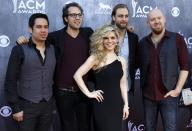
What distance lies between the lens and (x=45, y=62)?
3705 mm

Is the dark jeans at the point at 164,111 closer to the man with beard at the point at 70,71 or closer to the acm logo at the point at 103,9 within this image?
the man with beard at the point at 70,71

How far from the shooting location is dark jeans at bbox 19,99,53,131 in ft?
11.9

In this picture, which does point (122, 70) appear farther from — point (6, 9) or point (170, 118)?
point (6, 9)

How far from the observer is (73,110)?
3885 millimetres

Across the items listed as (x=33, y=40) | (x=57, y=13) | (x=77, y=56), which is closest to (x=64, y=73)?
(x=77, y=56)

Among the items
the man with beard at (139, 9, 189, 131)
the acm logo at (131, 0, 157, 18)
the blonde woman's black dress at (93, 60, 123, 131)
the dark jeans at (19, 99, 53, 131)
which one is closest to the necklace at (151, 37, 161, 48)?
the man with beard at (139, 9, 189, 131)

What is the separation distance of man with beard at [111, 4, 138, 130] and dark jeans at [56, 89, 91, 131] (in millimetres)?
678

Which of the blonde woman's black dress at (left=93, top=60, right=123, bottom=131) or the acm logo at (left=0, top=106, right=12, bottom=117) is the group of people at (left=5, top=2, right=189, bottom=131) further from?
the acm logo at (left=0, top=106, right=12, bottom=117)

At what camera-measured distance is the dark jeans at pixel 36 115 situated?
362 centimetres

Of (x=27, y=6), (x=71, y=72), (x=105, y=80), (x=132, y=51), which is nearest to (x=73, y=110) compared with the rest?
(x=71, y=72)

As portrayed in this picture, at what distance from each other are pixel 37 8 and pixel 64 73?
105 centimetres

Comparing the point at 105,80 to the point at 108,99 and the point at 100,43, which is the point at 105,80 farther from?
the point at 100,43

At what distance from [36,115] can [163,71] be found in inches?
53.4

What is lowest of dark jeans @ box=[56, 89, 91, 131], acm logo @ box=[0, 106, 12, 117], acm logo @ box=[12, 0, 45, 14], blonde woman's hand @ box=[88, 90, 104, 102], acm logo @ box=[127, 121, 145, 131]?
acm logo @ box=[127, 121, 145, 131]
